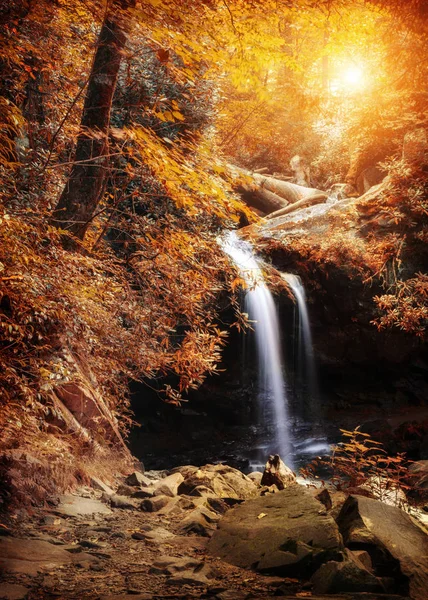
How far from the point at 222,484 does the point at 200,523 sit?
1.75 metres

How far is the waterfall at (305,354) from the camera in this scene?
13.8 meters

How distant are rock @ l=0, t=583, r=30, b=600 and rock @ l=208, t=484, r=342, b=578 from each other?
63.3 inches

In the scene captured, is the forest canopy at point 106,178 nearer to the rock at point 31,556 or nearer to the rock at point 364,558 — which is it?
the rock at point 31,556

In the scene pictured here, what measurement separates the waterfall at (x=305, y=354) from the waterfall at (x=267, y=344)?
0.74 metres

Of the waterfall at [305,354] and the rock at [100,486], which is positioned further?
the waterfall at [305,354]

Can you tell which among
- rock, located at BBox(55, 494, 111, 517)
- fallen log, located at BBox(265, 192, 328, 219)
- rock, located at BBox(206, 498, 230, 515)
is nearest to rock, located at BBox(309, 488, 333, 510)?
rock, located at BBox(206, 498, 230, 515)

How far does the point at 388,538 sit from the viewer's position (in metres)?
3.47

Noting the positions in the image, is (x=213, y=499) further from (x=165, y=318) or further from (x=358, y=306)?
(x=358, y=306)

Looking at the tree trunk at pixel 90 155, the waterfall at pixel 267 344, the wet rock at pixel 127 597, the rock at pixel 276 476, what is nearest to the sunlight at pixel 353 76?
the waterfall at pixel 267 344

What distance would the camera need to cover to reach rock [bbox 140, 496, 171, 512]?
15.9 feet

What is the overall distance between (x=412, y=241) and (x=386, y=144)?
4437 mm

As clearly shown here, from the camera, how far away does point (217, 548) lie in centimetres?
365

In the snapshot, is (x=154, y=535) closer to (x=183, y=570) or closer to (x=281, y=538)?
(x=183, y=570)

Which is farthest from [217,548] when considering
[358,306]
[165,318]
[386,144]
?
[386,144]
